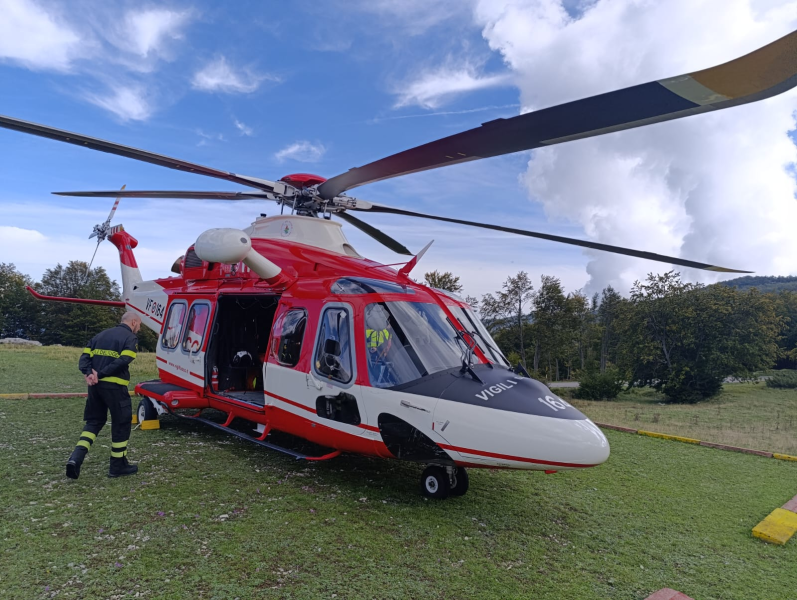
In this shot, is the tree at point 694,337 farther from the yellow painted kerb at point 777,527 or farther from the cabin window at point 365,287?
the cabin window at point 365,287

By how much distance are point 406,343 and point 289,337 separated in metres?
1.74

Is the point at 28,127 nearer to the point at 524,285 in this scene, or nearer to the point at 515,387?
the point at 515,387

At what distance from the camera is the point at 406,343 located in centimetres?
486

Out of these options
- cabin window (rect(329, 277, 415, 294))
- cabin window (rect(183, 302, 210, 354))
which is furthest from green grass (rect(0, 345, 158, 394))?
cabin window (rect(329, 277, 415, 294))

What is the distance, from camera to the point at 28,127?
4.52 m

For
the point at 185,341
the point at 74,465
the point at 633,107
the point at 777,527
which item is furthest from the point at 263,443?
the point at 777,527

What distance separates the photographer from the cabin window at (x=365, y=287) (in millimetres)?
5234

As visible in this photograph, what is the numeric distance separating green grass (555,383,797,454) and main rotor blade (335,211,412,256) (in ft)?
22.9

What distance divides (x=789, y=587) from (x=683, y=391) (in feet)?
93.8

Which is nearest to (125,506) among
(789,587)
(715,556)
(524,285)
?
(715,556)

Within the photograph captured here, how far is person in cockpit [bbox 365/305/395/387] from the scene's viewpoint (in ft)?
15.7

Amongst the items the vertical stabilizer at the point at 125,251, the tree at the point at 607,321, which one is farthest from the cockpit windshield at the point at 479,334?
the tree at the point at 607,321

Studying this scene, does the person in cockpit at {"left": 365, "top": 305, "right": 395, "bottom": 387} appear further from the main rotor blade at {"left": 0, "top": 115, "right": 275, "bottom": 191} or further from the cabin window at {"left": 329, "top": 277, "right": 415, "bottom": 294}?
the main rotor blade at {"left": 0, "top": 115, "right": 275, "bottom": 191}

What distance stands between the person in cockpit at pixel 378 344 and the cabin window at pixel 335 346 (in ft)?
0.79
